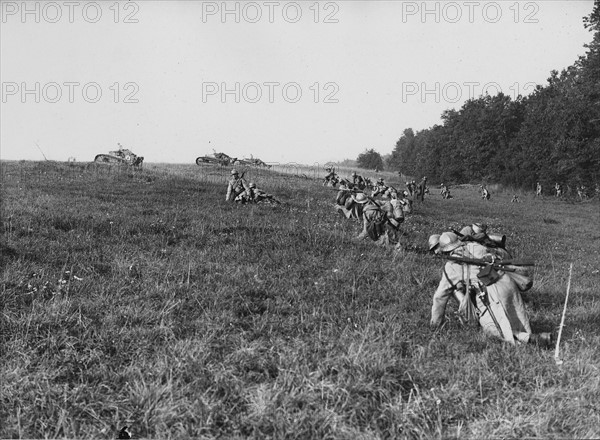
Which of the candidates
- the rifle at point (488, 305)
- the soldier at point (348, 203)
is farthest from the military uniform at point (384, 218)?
the rifle at point (488, 305)

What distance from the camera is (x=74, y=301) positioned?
19.5 ft

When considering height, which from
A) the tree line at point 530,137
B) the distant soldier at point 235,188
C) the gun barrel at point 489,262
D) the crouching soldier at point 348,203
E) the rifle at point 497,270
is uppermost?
the tree line at point 530,137

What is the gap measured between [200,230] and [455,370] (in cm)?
799

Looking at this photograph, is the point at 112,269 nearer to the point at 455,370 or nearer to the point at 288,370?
the point at 288,370

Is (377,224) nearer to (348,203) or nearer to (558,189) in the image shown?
(348,203)

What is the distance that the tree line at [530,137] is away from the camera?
140ft

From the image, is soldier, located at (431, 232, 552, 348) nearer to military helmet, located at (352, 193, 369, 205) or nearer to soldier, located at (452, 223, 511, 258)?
soldier, located at (452, 223, 511, 258)

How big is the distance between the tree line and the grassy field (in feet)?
136

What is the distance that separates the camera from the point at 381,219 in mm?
Result: 11234

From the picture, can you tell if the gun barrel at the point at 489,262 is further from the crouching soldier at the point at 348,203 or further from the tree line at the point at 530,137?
the tree line at the point at 530,137

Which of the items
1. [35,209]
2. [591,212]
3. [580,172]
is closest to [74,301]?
[35,209]

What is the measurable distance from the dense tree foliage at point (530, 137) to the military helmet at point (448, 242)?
42525 millimetres

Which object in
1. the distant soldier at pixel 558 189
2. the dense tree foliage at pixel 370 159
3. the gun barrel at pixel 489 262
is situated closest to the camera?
the gun barrel at pixel 489 262


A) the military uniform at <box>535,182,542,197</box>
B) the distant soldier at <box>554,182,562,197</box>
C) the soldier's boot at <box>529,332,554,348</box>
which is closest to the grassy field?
the soldier's boot at <box>529,332,554,348</box>
